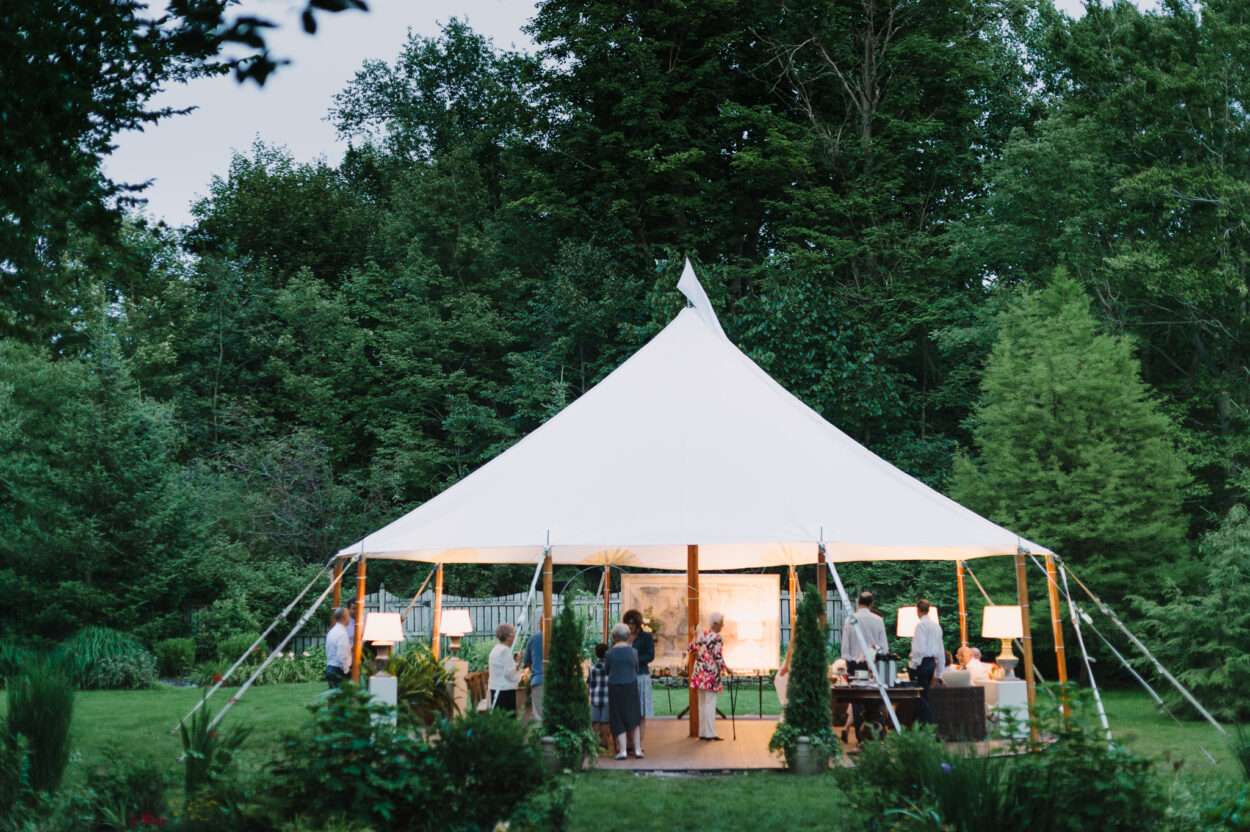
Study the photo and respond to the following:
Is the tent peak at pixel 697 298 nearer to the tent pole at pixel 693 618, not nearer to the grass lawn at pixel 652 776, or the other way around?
the tent pole at pixel 693 618

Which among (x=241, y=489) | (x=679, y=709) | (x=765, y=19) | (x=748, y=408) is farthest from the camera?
(x=765, y=19)

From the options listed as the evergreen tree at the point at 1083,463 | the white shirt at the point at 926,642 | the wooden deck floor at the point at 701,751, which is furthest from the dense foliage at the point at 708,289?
the wooden deck floor at the point at 701,751

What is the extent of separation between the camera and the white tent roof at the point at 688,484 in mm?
12320

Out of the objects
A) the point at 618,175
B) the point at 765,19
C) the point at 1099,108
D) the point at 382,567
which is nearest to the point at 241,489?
the point at 382,567

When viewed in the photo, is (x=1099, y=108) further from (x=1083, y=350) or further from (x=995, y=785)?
(x=995, y=785)

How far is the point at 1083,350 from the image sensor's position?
21.5 metres

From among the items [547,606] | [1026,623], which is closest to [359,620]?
[547,606]

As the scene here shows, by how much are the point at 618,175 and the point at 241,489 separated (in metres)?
10.7

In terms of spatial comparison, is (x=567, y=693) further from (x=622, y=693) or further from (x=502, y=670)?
(x=502, y=670)

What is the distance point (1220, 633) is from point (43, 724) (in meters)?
12.9

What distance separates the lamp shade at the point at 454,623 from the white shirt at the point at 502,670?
13.5 ft

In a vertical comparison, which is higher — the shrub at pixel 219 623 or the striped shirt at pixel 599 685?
the shrub at pixel 219 623

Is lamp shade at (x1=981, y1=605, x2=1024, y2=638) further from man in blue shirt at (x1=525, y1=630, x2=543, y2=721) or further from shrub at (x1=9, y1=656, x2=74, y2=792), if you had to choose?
shrub at (x1=9, y1=656, x2=74, y2=792)

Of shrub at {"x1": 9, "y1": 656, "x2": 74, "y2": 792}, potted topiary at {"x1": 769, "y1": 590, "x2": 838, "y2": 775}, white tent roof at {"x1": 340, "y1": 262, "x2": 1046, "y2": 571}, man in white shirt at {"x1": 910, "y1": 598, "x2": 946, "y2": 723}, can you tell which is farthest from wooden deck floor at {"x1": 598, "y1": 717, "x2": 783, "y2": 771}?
shrub at {"x1": 9, "y1": 656, "x2": 74, "y2": 792}
